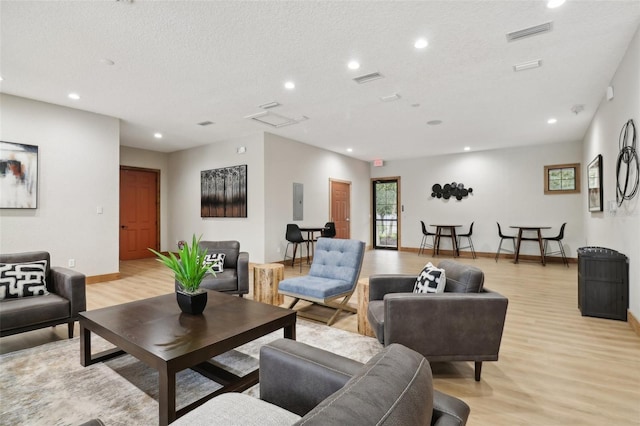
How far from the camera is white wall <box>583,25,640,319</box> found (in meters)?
3.06

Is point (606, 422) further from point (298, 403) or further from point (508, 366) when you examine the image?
point (298, 403)

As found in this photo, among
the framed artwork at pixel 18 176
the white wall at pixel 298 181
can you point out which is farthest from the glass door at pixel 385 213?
the framed artwork at pixel 18 176

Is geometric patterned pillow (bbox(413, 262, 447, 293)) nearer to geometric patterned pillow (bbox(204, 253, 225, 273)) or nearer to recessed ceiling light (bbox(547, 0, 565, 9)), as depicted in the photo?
recessed ceiling light (bbox(547, 0, 565, 9))

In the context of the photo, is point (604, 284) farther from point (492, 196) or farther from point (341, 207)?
point (341, 207)

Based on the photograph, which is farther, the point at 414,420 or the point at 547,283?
the point at 547,283

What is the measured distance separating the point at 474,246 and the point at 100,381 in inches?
341

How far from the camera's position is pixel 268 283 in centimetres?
393

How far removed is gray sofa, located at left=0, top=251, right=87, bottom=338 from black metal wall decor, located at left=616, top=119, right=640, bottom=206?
530cm

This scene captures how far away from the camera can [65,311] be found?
285cm

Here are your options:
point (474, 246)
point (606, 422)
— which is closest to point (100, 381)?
point (606, 422)

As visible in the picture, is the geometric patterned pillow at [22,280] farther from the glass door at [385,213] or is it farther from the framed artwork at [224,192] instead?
the glass door at [385,213]

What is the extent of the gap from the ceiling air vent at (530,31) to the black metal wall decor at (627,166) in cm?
132

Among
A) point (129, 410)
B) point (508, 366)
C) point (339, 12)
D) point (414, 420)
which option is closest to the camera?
point (414, 420)

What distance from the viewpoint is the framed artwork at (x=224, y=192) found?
6.96 m
